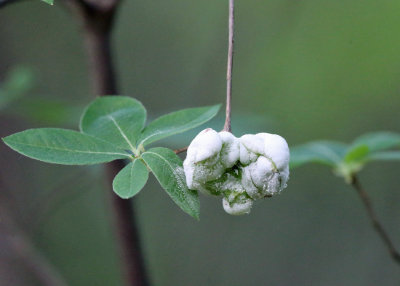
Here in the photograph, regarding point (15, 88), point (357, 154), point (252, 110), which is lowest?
point (357, 154)

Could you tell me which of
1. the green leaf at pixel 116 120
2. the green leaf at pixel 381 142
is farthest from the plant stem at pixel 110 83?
the green leaf at pixel 381 142

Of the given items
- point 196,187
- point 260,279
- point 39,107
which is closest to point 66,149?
point 196,187

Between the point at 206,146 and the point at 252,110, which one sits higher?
the point at 252,110

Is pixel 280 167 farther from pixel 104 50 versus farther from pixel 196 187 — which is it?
pixel 104 50

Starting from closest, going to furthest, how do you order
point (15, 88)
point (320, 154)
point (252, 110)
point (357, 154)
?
point (357, 154), point (320, 154), point (15, 88), point (252, 110)

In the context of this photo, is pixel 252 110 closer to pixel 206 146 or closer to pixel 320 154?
pixel 320 154

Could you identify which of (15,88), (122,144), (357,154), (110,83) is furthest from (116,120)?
(15,88)

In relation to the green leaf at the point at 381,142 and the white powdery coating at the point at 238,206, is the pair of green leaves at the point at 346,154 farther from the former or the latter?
the white powdery coating at the point at 238,206
